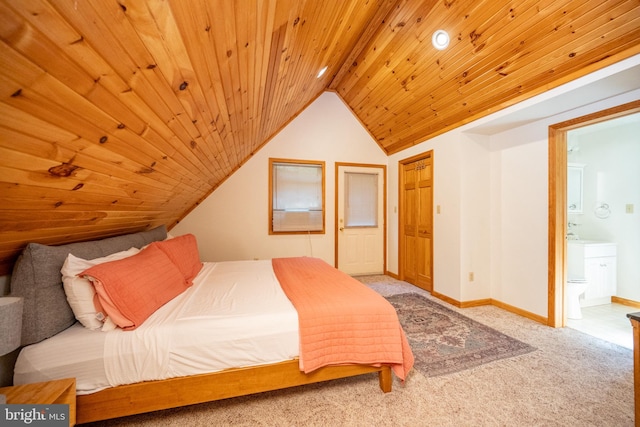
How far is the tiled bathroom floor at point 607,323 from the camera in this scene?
219 cm

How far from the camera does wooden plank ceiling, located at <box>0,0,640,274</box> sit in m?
0.60

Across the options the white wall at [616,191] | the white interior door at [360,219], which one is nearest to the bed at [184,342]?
the white interior door at [360,219]

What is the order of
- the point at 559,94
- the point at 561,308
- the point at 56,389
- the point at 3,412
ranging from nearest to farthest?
1. the point at 3,412
2. the point at 56,389
3. the point at 559,94
4. the point at 561,308

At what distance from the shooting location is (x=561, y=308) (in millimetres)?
2393

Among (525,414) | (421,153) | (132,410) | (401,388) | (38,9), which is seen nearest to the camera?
(38,9)

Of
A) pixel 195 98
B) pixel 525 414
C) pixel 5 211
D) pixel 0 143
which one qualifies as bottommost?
pixel 525 414

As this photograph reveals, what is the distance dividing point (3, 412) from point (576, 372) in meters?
3.16

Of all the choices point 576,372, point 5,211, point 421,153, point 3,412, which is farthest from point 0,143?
point 421,153

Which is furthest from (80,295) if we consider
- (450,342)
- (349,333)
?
(450,342)

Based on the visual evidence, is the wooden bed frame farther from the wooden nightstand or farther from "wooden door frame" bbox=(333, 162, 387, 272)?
"wooden door frame" bbox=(333, 162, 387, 272)

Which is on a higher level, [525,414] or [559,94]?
[559,94]

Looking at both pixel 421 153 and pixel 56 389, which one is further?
pixel 421 153

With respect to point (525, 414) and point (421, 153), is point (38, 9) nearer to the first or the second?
point (525, 414)

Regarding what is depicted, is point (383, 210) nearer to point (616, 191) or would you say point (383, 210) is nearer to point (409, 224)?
point (409, 224)
